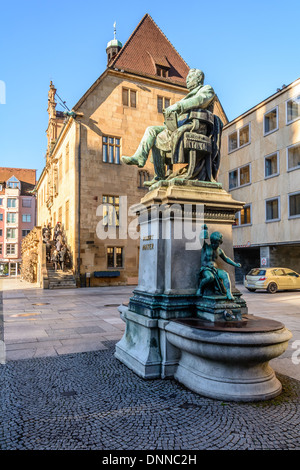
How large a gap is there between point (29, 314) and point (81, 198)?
585 inches

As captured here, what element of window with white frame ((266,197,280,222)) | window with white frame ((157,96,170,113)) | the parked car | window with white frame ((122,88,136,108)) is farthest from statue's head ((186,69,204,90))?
window with white frame ((157,96,170,113))

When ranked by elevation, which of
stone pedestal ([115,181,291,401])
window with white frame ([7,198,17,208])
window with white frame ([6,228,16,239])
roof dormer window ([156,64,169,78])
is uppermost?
roof dormer window ([156,64,169,78])

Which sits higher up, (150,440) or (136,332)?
(136,332)

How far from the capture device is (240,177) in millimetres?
30234

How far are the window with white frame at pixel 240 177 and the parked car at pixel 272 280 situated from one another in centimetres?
1003

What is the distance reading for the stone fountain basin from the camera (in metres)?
3.97

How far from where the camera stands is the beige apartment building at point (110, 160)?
993 inches

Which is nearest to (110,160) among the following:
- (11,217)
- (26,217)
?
(26,217)

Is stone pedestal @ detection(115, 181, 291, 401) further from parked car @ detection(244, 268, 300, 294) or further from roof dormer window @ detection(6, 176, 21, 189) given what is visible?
roof dormer window @ detection(6, 176, 21, 189)

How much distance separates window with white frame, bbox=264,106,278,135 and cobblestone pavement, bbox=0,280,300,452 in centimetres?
2435

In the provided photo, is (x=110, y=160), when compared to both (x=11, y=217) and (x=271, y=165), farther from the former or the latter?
(x=11, y=217)

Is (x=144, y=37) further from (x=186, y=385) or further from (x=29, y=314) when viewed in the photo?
(x=186, y=385)

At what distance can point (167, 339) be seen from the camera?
4918 mm
